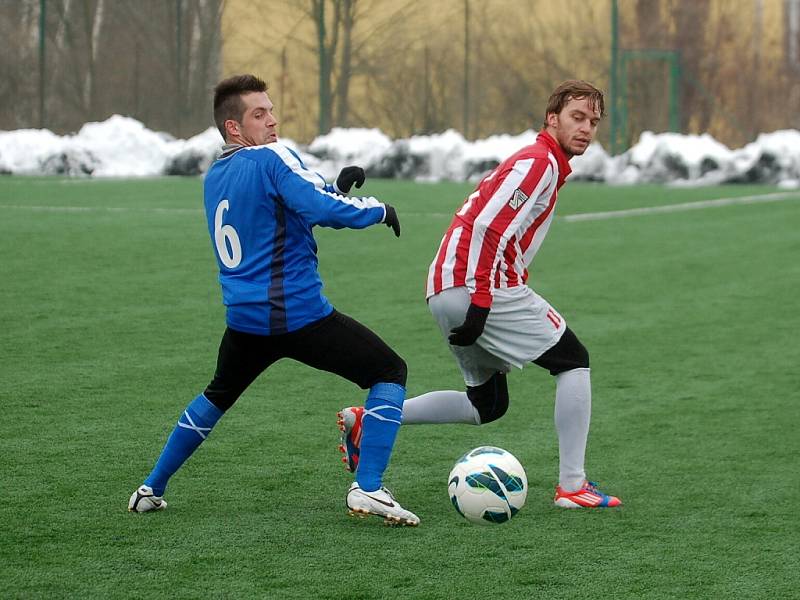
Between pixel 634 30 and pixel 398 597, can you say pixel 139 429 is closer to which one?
pixel 398 597

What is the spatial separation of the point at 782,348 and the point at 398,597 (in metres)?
5.63

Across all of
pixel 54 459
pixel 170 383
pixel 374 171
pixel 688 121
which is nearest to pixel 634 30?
pixel 688 121

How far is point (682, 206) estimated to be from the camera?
2034 centimetres

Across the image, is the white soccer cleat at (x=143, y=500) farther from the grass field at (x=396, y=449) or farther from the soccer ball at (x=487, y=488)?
the soccer ball at (x=487, y=488)

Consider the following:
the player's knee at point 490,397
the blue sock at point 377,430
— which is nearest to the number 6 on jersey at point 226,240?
the blue sock at point 377,430

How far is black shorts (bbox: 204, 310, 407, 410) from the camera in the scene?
4.98 metres

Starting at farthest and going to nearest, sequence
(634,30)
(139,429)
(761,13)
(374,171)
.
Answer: (761,13) < (634,30) < (374,171) < (139,429)

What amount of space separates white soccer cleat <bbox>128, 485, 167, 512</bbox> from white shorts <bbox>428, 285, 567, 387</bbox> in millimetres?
1201

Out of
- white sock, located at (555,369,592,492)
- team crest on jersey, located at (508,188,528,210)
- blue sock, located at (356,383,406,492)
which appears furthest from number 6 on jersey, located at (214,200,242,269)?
white sock, located at (555,369,592,492)

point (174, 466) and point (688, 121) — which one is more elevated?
point (688, 121)

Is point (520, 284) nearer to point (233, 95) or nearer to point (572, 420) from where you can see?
point (572, 420)

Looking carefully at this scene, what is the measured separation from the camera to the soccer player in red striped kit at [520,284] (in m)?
5.22

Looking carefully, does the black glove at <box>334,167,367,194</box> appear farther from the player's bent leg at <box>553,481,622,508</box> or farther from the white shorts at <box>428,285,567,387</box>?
the player's bent leg at <box>553,481,622,508</box>

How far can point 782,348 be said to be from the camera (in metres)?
9.24
